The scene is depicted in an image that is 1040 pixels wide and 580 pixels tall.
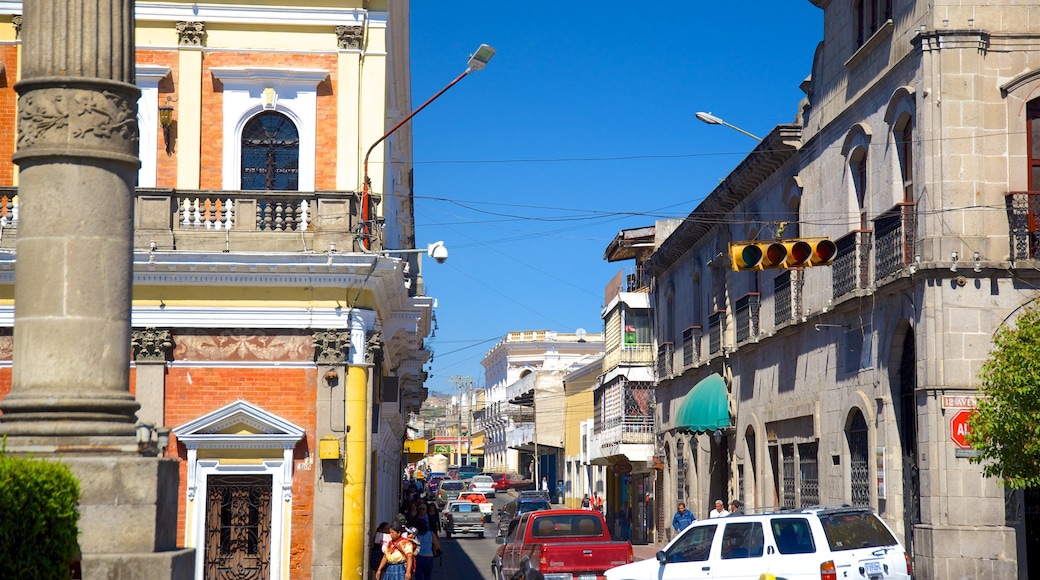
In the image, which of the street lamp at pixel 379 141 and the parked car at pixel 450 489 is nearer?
the street lamp at pixel 379 141

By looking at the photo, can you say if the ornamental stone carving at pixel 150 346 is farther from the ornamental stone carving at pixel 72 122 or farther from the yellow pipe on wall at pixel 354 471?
the ornamental stone carving at pixel 72 122

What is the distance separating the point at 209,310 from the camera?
2261cm

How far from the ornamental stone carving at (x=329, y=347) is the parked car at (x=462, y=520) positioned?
1095 inches

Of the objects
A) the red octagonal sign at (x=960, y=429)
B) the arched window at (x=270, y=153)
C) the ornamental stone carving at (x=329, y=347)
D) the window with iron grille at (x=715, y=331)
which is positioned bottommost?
the red octagonal sign at (x=960, y=429)

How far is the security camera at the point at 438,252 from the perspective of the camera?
21.2 m

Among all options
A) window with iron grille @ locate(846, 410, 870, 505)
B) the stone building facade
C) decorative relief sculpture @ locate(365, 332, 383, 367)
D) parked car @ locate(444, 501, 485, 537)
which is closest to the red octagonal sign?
the stone building facade

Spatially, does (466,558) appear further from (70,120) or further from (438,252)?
(70,120)

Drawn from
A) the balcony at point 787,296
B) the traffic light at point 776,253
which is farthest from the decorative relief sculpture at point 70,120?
the balcony at point 787,296

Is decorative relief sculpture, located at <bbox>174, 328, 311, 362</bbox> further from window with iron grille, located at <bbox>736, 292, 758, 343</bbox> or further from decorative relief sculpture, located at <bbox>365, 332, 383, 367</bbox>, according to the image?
window with iron grille, located at <bbox>736, 292, 758, 343</bbox>

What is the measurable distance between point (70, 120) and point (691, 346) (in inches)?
1217

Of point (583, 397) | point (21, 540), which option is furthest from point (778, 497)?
point (583, 397)

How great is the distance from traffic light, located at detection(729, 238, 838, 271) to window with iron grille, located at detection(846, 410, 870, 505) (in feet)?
23.3

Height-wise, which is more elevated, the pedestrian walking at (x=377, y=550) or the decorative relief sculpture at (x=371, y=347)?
the decorative relief sculpture at (x=371, y=347)

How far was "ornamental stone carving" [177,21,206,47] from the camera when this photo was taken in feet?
78.5
